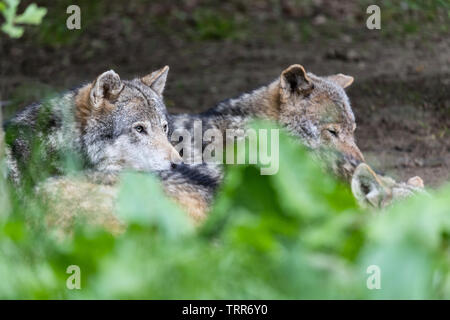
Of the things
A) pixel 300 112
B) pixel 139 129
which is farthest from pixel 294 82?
pixel 139 129

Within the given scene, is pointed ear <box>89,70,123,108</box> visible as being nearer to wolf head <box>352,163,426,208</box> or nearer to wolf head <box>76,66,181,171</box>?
wolf head <box>76,66,181,171</box>

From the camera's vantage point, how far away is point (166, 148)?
23.2 feet

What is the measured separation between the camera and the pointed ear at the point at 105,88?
23.4ft

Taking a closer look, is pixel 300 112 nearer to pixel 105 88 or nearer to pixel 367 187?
pixel 105 88

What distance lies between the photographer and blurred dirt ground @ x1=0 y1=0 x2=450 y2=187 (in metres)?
10.0

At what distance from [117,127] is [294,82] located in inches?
78.7

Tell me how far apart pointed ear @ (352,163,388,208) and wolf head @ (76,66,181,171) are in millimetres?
2636

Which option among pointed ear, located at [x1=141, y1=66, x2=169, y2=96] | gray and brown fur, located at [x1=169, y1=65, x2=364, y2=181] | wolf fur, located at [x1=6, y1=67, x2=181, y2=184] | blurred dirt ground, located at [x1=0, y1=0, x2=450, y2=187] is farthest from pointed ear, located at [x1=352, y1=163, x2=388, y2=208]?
blurred dirt ground, located at [x1=0, y1=0, x2=450, y2=187]

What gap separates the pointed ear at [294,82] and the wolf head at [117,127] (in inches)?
57.8

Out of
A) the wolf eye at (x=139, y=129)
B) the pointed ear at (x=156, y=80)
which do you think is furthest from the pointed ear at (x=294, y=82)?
the wolf eye at (x=139, y=129)

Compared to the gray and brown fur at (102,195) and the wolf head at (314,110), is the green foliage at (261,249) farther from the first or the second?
the wolf head at (314,110)

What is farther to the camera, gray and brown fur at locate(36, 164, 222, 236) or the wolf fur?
the wolf fur

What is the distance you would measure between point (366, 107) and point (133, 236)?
7.38 m

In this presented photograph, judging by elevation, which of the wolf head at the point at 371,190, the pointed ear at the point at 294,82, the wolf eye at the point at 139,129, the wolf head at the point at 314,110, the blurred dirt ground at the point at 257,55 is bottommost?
the wolf head at the point at 371,190
